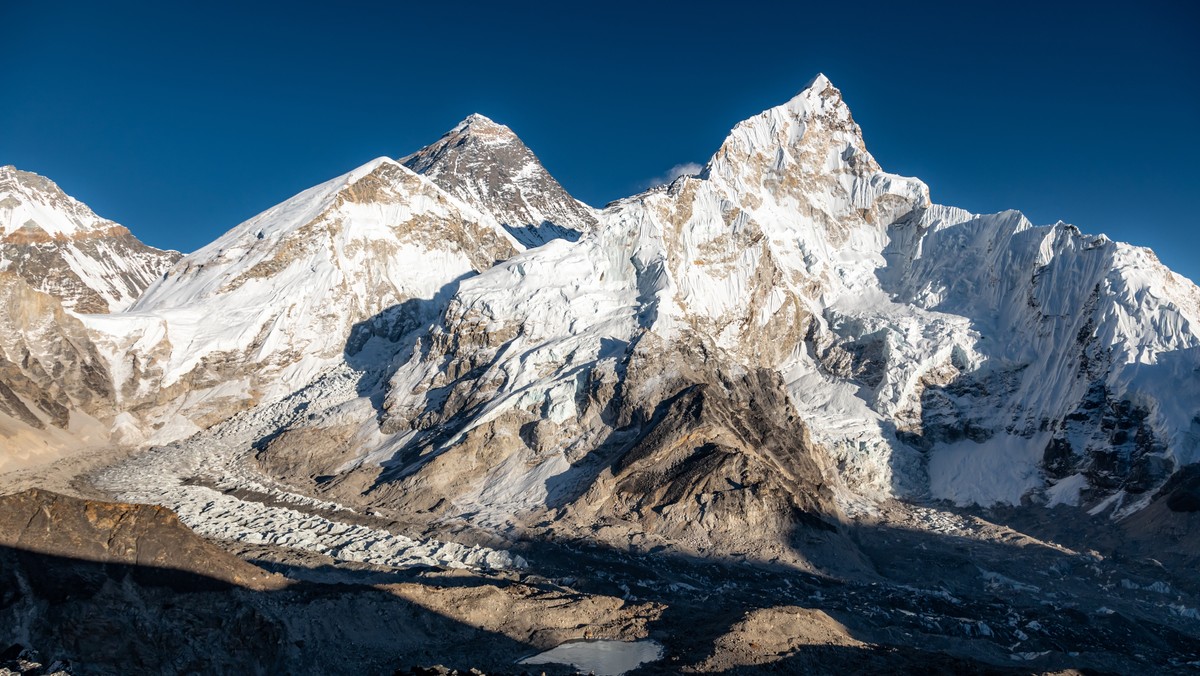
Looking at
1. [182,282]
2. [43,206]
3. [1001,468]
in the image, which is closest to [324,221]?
[182,282]

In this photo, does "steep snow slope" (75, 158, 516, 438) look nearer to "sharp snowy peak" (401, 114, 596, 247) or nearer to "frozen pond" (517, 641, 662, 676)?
"sharp snowy peak" (401, 114, 596, 247)

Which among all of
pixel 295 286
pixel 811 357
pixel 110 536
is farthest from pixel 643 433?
pixel 295 286

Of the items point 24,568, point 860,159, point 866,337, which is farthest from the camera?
point 860,159

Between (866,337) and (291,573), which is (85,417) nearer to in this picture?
(291,573)

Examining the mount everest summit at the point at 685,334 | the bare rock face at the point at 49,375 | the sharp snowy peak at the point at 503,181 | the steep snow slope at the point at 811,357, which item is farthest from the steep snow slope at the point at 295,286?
the sharp snowy peak at the point at 503,181

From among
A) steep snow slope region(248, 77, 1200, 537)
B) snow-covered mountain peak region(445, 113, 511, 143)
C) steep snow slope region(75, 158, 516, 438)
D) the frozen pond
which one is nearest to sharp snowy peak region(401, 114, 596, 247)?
snow-covered mountain peak region(445, 113, 511, 143)

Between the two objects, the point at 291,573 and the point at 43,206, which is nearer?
the point at 291,573
